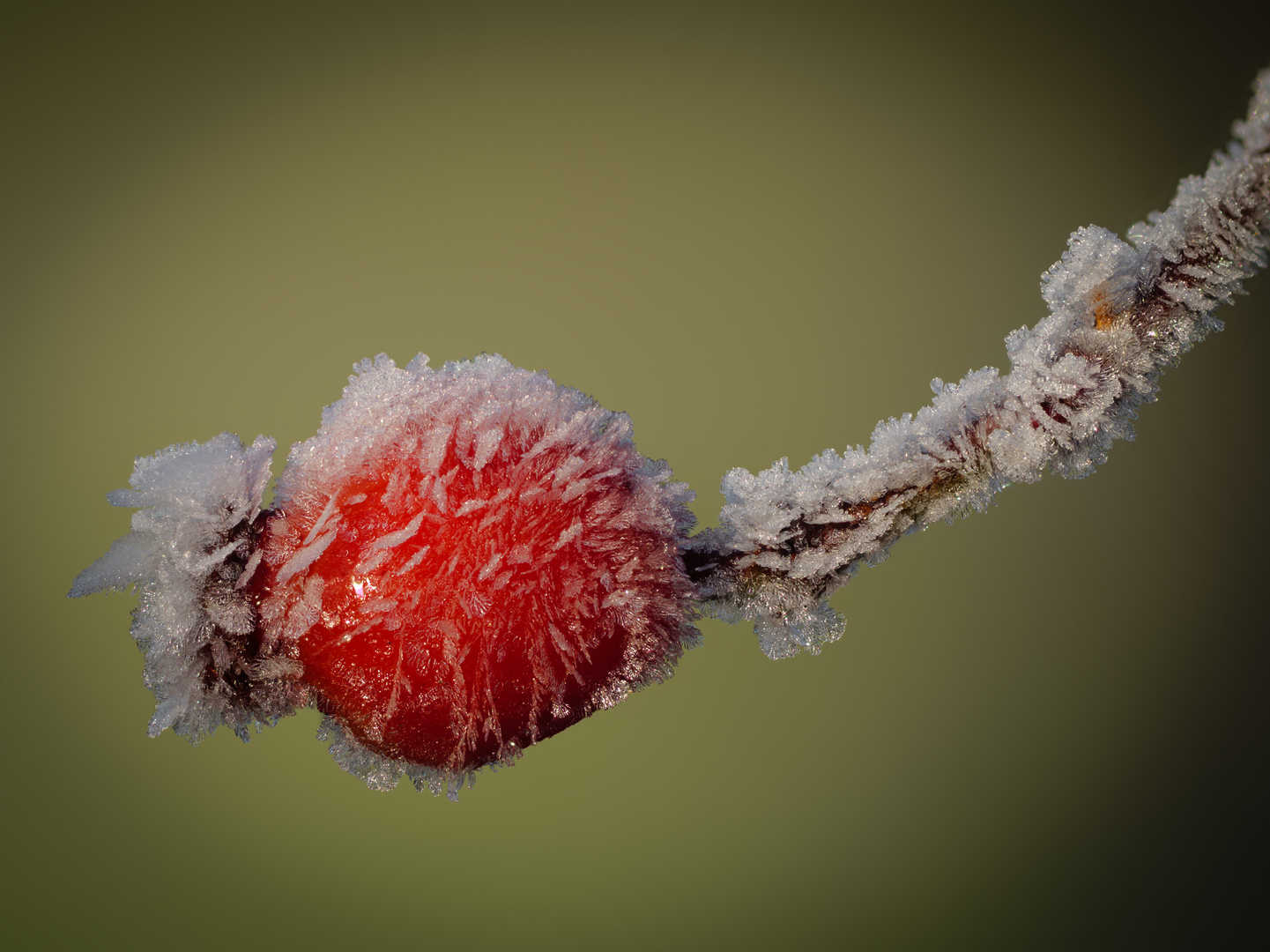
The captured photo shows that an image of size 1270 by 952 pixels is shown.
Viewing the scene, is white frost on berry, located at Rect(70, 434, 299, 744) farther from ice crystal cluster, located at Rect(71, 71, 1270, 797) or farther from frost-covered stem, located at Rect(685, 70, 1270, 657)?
frost-covered stem, located at Rect(685, 70, 1270, 657)

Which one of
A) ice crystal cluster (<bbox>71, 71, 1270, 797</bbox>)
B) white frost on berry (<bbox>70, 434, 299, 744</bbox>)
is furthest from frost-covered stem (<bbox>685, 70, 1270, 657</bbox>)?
white frost on berry (<bbox>70, 434, 299, 744</bbox>)

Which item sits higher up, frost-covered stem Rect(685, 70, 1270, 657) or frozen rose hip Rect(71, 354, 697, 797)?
frozen rose hip Rect(71, 354, 697, 797)

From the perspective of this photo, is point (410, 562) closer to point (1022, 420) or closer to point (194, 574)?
point (194, 574)

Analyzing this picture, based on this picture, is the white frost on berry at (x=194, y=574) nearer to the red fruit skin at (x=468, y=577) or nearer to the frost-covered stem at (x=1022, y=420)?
the red fruit skin at (x=468, y=577)

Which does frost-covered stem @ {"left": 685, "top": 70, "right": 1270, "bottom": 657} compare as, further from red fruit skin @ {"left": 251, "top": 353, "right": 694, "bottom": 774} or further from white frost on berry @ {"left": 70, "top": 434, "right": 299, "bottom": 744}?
white frost on berry @ {"left": 70, "top": 434, "right": 299, "bottom": 744}

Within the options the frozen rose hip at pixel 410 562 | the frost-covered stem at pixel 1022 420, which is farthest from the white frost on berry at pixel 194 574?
the frost-covered stem at pixel 1022 420
